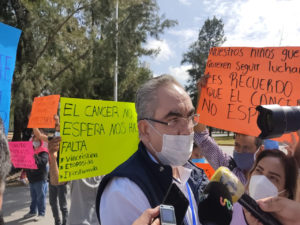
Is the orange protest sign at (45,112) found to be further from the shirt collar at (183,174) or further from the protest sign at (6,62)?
the shirt collar at (183,174)

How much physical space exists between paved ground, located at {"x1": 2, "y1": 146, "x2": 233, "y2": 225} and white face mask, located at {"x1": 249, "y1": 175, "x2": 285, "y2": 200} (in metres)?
4.30

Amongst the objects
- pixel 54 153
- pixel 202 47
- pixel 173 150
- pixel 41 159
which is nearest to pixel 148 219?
pixel 173 150

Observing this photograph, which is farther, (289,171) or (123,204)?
(289,171)

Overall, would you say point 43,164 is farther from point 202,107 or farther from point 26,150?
point 202,107

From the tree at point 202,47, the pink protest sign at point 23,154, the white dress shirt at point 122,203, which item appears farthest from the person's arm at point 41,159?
the tree at point 202,47

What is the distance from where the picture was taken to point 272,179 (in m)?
1.70

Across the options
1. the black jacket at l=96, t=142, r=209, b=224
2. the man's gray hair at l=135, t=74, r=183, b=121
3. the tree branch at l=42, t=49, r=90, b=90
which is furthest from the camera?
the tree branch at l=42, t=49, r=90, b=90

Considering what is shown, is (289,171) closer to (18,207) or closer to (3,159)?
(3,159)

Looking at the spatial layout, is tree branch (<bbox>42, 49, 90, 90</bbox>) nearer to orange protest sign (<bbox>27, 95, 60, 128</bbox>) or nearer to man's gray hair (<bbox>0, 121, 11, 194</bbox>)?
orange protest sign (<bbox>27, 95, 60, 128</bbox>)

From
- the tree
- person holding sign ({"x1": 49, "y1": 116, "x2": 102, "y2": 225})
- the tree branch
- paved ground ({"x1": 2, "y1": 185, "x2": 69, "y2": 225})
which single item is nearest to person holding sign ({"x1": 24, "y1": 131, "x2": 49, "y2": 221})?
paved ground ({"x1": 2, "y1": 185, "x2": 69, "y2": 225})

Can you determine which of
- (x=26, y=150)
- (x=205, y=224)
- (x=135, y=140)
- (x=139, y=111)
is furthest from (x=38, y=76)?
(x=205, y=224)

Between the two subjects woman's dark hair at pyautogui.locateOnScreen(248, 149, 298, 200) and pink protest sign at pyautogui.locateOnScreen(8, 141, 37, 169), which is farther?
pink protest sign at pyautogui.locateOnScreen(8, 141, 37, 169)

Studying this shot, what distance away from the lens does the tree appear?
1366 inches

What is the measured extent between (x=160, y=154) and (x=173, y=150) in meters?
0.08
